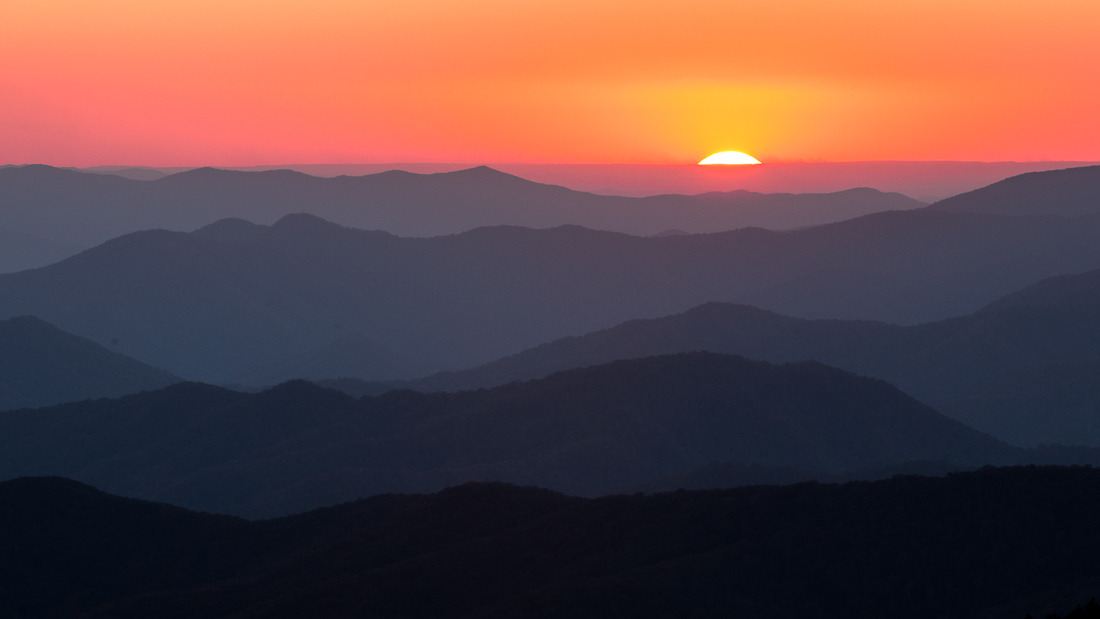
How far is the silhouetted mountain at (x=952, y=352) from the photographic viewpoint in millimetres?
94875

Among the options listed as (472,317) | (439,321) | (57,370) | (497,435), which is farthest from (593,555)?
(439,321)

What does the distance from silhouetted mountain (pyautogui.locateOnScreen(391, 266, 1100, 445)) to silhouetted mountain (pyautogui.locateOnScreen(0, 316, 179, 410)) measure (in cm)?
2574

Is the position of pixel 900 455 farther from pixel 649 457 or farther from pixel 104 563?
pixel 104 563

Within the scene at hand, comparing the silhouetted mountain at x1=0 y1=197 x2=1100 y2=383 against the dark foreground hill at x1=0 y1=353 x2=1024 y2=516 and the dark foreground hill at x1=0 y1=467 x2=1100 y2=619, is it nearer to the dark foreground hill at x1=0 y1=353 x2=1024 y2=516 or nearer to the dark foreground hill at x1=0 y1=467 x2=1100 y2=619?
the dark foreground hill at x1=0 y1=353 x2=1024 y2=516

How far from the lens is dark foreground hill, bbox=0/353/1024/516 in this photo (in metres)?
71.4

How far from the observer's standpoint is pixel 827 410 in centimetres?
7925

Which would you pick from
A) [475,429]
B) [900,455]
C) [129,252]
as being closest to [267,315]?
[129,252]

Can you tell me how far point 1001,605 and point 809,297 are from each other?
493 feet

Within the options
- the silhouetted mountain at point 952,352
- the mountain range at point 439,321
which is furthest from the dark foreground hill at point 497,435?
the mountain range at point 439,321

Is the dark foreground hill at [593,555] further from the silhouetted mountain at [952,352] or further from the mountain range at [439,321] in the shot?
the mountain range at [439,321]

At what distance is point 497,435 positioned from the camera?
78438 mm

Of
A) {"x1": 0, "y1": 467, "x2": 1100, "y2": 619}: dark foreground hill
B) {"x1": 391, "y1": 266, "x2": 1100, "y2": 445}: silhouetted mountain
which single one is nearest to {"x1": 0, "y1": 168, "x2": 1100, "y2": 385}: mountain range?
{"x1": 391, "y1": 266, "x2": 1100, "y2": 445}: silhouetted mountain

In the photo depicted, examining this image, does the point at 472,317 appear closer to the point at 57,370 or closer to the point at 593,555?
the point at 57,370

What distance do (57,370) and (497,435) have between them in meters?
62.2
